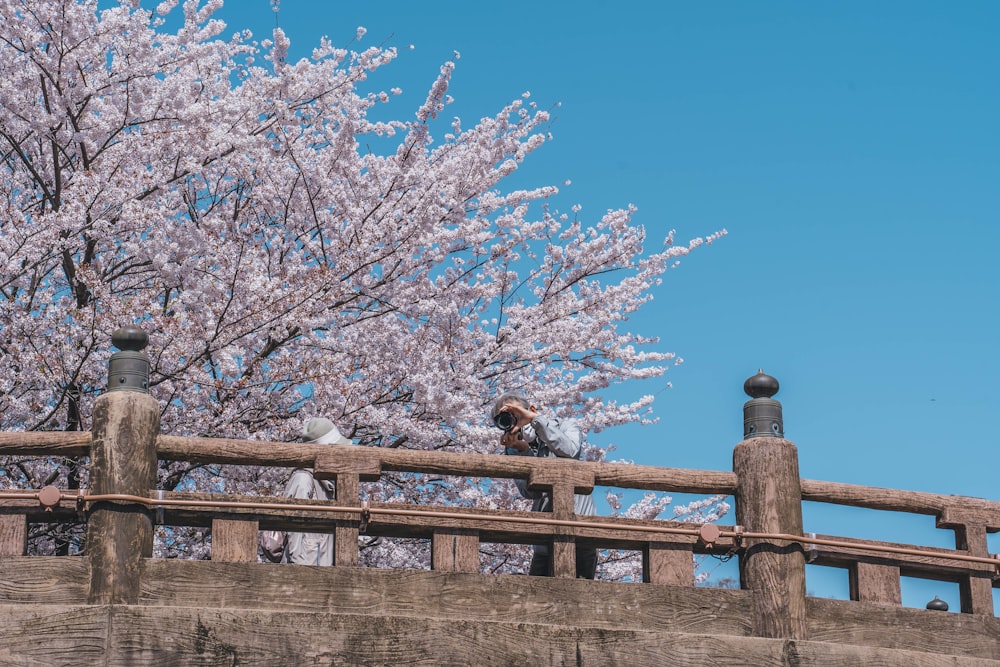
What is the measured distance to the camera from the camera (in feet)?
27.7

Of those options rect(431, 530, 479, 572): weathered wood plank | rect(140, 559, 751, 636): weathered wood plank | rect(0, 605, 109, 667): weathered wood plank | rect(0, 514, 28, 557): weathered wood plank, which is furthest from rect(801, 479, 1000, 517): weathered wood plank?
rect(0, 514, 28, 557): weathered wood plank

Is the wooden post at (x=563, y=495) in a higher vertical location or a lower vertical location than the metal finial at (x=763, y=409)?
lower

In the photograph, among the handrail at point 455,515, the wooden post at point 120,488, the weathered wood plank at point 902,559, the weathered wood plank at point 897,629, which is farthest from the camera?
the weathered wood plank at point 902,559

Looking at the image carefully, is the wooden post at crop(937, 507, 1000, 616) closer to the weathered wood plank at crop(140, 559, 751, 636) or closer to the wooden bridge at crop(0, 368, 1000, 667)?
the wooden bridge at crop(0, 368, 1000, 667)

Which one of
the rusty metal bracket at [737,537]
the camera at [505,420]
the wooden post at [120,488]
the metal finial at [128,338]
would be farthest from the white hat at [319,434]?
the rusty metal bracket at [737,537]

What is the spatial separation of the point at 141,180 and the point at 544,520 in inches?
268

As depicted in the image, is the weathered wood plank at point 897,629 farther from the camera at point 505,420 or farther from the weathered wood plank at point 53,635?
the weathered wood plank at point 53,635

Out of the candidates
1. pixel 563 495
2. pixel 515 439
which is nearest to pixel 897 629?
pixel 563 495

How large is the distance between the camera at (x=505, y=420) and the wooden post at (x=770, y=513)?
150cm

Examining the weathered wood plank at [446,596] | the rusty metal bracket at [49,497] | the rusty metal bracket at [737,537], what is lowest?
the weathered wood plank at [446,596]

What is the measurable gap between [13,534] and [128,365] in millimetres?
1203

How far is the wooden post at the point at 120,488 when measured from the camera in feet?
24.2

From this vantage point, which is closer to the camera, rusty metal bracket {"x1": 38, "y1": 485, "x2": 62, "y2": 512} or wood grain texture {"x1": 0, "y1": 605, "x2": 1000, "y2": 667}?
wood grain texture {"x1": 0, "y1": 605, "x2": 1000, "y2": 667}

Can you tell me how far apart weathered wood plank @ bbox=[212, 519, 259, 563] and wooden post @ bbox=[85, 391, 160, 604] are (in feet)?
1.38
